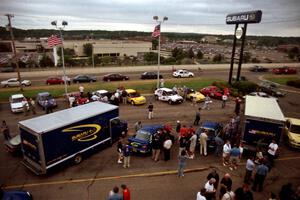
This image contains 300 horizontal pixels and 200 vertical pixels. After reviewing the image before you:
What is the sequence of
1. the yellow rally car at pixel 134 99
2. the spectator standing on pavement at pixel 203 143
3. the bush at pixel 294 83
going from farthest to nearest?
the bush at pixel 294 83
the yellow rally car at pixel 134 99
the spectator standing on pavement at pixel 203 143

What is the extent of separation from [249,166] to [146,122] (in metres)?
10.7

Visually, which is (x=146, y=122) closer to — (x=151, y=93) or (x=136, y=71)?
(x=151, y=93)

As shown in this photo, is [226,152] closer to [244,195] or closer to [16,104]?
[244,195]

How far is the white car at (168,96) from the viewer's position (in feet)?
84.8

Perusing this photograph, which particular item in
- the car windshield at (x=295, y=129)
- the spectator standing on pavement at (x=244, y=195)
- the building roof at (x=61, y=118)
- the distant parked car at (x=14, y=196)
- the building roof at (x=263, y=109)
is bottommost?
the distant parked car at (x=14, y=196)

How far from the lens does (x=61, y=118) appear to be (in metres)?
12.9

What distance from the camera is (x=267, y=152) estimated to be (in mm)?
13312

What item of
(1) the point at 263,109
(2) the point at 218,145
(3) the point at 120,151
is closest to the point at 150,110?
(3) the point at 120,151

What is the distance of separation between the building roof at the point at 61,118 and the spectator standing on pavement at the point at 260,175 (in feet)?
30.1

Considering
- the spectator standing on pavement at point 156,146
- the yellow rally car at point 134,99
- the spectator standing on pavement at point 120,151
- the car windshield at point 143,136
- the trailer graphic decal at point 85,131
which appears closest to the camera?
the trailer graphic decal at point 85,131

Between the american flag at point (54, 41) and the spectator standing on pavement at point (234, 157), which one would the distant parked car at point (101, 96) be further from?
→ the spectator standing on pavement at point (234, 157)

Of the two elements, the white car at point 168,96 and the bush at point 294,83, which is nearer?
the white car at point 168,96

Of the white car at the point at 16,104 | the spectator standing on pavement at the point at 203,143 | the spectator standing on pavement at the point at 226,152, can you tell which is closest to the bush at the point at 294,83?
the spectator standing on pavement at the point at 203,143

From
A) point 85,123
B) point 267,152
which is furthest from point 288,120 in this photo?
point 85,123
